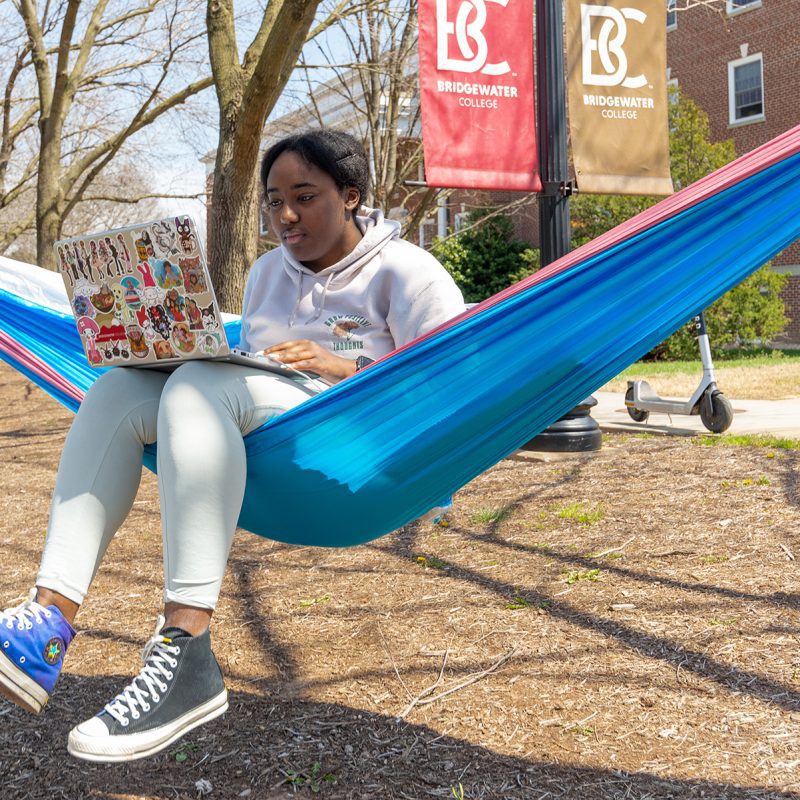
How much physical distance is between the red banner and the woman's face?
2.61m

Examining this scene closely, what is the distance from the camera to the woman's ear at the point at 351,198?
214cm

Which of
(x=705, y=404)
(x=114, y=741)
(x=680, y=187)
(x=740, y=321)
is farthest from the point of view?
(x=680, y=187)

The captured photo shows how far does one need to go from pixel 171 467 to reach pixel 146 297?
1.00 ft

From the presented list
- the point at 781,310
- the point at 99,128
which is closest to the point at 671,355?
the point at 781,310

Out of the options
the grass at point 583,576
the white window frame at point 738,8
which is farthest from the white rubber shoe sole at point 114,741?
the white window frame at point 738,8

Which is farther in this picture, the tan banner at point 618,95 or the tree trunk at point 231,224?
the tree trunk at point 231,224

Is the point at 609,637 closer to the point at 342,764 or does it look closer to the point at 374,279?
the point at 342,764

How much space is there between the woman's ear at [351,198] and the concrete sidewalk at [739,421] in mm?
3744

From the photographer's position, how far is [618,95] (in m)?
4.80

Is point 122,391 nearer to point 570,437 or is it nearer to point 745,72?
point 570,437

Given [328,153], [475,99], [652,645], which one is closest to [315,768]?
[652,645]

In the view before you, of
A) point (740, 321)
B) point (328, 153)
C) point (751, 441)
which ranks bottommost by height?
point (740, 321)

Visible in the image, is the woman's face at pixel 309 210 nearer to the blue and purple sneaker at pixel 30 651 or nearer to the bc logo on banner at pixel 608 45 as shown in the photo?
the blue and purple sneaker at pixel 30 651

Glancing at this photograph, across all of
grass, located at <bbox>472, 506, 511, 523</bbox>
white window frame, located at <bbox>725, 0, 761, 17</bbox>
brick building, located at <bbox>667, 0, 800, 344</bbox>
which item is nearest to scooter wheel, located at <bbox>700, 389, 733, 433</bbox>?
grass, located at <bbox>472, 506, 511, 523</bbox>
